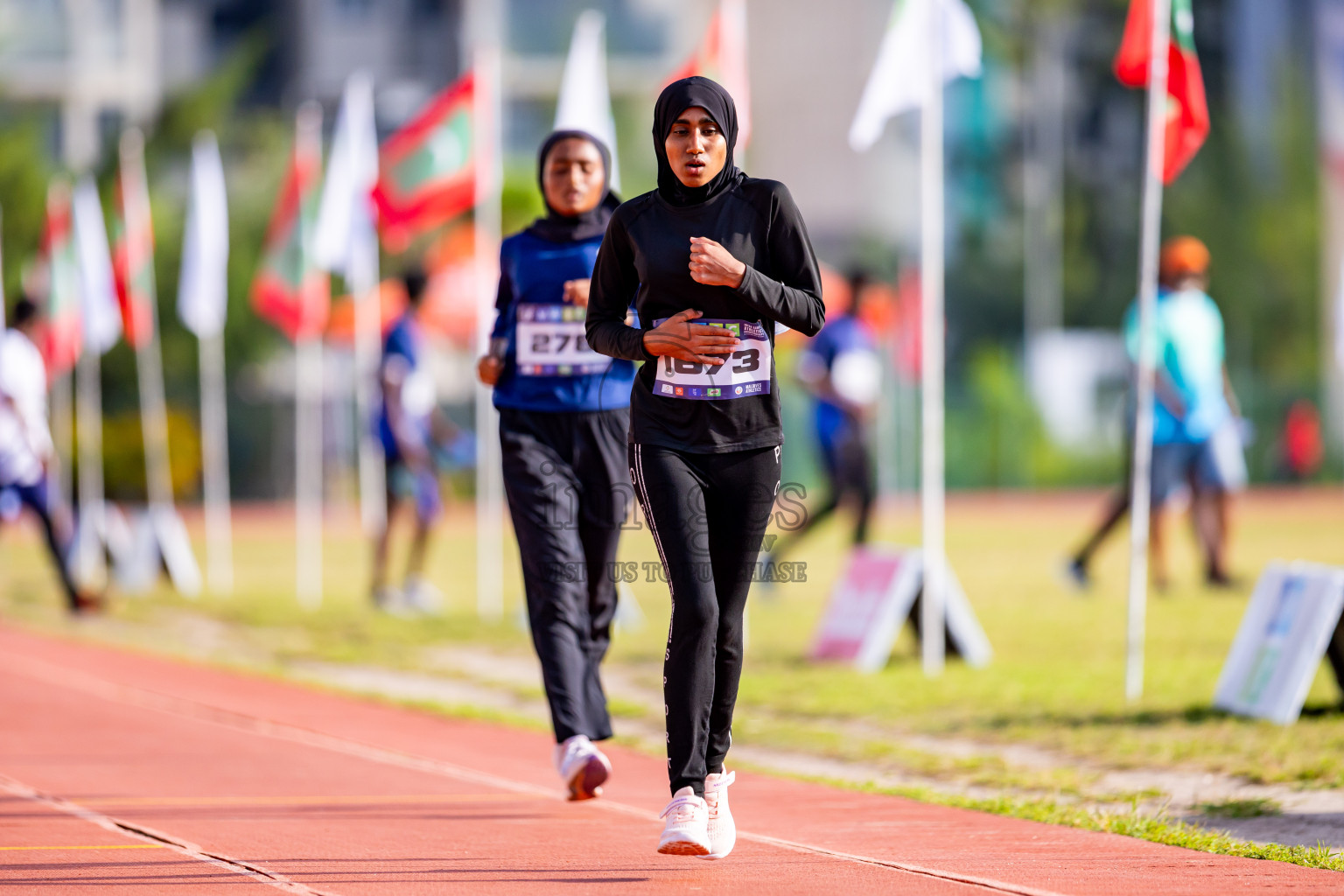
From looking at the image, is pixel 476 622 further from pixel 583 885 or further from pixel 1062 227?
pixel 1062 227

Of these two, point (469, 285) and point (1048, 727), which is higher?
point (469, 285)

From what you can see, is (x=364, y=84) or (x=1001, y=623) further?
(x=364, y=84)

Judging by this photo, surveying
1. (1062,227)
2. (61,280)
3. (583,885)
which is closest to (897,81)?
(583,885)

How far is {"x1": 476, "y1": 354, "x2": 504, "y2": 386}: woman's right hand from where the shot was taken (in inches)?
243

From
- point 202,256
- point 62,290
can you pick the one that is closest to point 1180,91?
point 202,256

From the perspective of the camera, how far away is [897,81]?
9.54 metres

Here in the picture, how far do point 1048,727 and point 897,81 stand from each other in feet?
12.2

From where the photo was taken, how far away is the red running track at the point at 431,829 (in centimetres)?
464

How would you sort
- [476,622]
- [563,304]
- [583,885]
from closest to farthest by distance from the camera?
[583,885] < [563,304] < [476,622]

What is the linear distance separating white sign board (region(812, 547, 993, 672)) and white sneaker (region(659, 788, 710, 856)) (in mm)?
4608

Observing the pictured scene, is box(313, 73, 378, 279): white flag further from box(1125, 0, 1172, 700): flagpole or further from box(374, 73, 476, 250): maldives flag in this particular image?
box(1125, 0, 1172, 700): flagpole

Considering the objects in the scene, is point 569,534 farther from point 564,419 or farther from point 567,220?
point 567,220

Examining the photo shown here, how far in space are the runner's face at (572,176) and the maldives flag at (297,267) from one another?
30.3 ft

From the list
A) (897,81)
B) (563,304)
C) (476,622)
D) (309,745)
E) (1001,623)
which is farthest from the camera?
(476,622)
